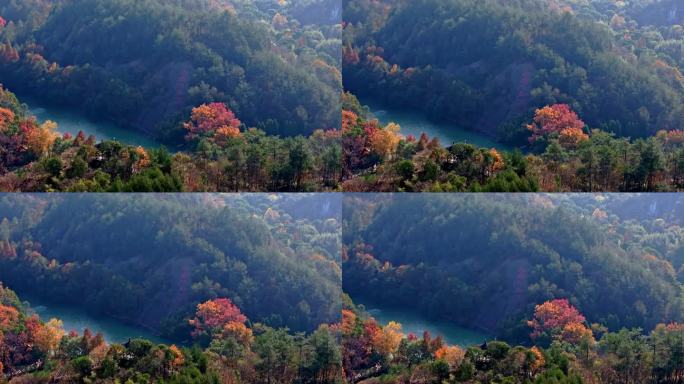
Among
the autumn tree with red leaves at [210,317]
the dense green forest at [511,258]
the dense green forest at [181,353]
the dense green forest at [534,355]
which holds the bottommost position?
the dense green forest at [181,353]

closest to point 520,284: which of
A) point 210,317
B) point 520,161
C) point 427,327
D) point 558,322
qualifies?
point 558,322

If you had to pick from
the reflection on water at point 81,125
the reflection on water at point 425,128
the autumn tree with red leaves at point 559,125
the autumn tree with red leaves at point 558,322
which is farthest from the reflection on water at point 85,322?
the autumn tree with red leaves at point 559,125

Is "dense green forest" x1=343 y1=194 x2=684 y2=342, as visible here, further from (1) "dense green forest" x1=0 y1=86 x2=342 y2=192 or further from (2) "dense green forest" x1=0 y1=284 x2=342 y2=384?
(2) "dense green forest" x1=0 y1=284 x2=342 y2=384

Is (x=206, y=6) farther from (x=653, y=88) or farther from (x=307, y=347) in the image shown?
(x=653, y=88)

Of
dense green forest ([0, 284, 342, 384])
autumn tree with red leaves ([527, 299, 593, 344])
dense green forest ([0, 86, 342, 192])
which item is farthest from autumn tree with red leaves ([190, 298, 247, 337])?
autumn tree with red leaves ([527, 299, 593, 344])

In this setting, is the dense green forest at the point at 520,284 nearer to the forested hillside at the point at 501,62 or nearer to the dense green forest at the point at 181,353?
the dense green forest at the point at 181,353

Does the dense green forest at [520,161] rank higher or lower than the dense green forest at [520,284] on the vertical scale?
higher

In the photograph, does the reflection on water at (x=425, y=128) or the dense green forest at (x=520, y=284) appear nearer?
the dense green forest at (x=520, y=284)

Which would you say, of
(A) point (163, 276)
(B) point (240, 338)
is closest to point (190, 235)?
(A) point (163, 276)

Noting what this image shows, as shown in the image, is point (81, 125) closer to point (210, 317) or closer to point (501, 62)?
point (210, 317)
